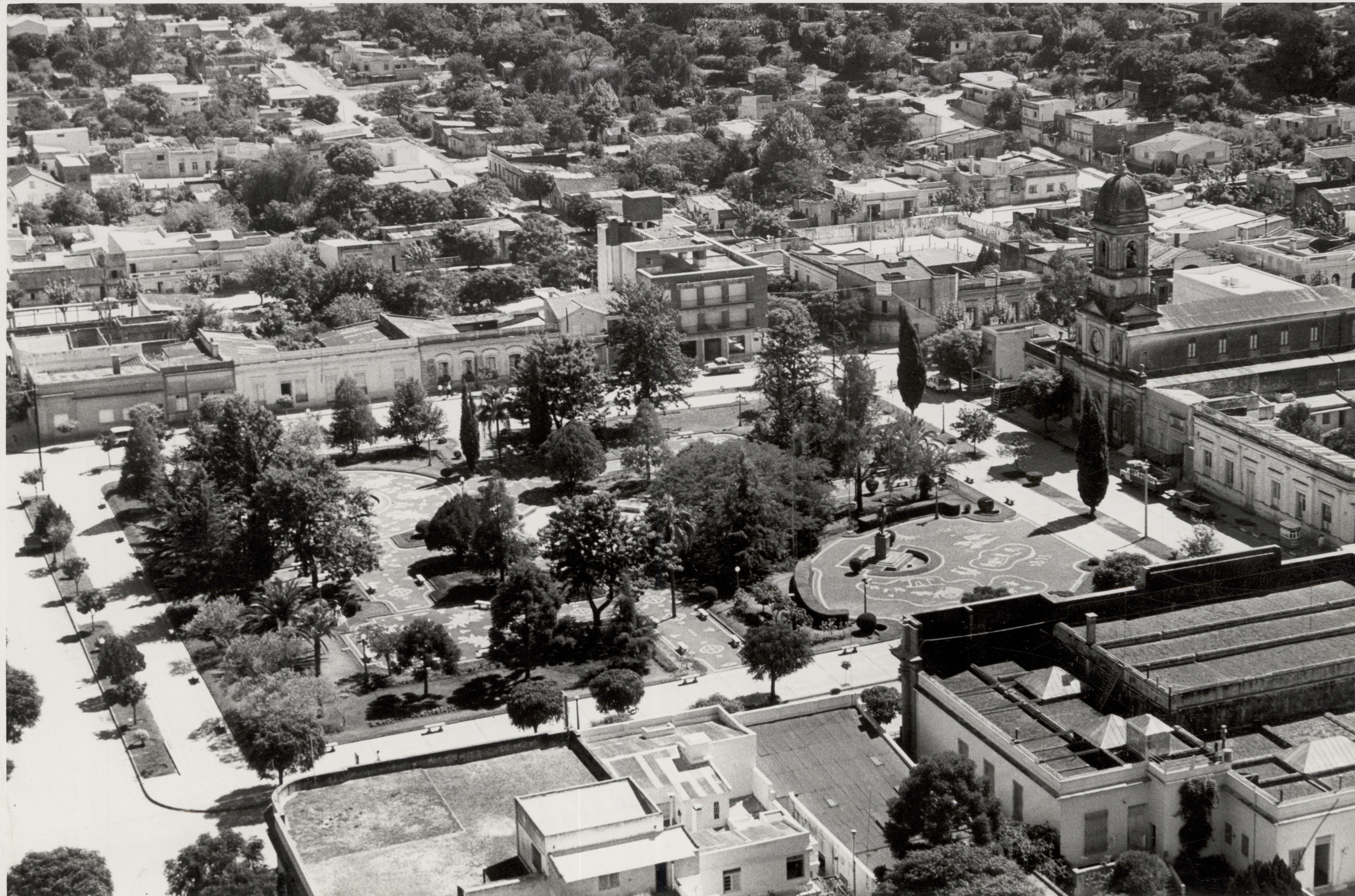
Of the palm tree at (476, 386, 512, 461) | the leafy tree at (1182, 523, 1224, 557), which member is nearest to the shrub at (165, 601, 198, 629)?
the palm tree at (476, 386, 512, 461)

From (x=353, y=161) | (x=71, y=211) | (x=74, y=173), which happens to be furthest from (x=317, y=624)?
(x=74, y=173)

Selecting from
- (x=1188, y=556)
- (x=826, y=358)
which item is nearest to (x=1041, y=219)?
(x=826, y=358)

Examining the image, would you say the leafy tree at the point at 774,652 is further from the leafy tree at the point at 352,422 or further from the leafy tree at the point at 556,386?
the leafy tree at the point at 352,422

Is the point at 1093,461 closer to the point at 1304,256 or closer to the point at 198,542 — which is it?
the point at 1304,256

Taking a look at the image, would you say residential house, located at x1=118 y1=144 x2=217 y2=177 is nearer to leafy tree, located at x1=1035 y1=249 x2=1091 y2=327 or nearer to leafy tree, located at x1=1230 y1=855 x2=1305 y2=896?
leafy tree, located at x1=1035 y1=249 x2=1091 y2=327

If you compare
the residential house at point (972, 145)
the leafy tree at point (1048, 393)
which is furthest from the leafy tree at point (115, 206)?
the leafy tree at point (1048, 393)

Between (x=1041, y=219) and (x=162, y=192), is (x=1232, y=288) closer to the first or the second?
(x=1041, y=219)
